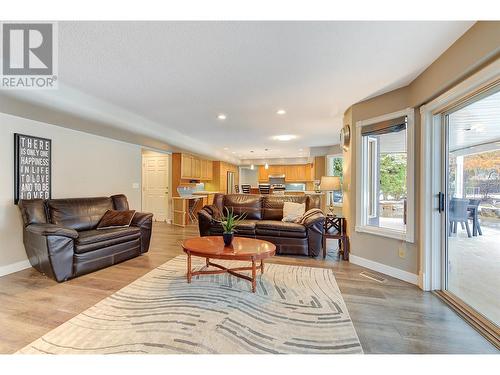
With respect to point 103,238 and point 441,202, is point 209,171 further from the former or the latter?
point 441,202

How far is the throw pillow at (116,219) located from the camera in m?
3.95

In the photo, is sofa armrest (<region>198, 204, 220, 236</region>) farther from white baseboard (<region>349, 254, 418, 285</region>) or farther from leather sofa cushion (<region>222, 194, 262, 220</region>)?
white baseboard (<region>349, 254, 418, 285</region>)

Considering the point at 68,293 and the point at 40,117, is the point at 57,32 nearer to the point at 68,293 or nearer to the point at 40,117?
the point at 40,117

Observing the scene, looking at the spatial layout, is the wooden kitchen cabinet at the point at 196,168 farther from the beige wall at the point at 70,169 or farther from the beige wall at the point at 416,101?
the beige wall at the point at 416,101

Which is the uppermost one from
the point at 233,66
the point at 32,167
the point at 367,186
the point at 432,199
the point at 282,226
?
the point at 233,66

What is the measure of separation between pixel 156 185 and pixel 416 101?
6.84m

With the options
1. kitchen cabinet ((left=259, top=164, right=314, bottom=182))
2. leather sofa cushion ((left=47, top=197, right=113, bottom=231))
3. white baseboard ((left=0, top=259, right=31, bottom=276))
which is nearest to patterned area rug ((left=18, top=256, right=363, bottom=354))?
leather sofa cushion ((left=47, top=197, right=113, bottom=231))

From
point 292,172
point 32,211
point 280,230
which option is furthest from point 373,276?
point 292,172

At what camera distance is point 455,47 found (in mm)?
2104

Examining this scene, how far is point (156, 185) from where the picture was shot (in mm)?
7594

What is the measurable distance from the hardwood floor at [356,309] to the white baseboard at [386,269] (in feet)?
0.38

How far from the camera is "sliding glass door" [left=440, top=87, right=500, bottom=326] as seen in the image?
211cm
